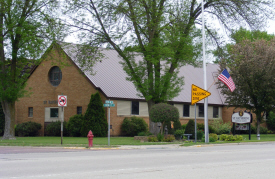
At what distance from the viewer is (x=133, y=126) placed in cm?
3722

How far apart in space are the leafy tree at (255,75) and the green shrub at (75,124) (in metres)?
14.5

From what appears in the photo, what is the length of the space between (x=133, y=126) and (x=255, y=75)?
1248 cm

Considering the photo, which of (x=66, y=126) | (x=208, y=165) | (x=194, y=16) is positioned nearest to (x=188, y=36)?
(x=194, y=16)

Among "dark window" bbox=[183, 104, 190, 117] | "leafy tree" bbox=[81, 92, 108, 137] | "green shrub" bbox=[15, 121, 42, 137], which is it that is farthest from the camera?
"dark window" bbox=[183, 104, 190, 117]

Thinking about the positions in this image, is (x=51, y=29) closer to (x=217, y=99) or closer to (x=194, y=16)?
(x=194, y=16)

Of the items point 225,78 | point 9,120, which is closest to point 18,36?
point 9,120

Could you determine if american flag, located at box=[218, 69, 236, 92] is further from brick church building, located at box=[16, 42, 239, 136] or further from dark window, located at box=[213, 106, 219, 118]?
dark window, located at box=[213, 106, 219, 118]

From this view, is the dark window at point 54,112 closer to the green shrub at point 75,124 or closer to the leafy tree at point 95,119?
the green shrub at point 75,124

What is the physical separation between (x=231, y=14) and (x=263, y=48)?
7343 millimetres

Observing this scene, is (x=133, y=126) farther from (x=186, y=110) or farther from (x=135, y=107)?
(x=186, y=110)

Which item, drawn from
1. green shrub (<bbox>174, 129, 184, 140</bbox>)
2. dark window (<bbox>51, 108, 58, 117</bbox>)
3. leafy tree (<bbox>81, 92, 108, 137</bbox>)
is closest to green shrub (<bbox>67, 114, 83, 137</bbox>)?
leafy tree (<bbox>81, 92, 108, 137</bbox>)

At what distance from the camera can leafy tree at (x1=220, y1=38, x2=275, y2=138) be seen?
33.2 m

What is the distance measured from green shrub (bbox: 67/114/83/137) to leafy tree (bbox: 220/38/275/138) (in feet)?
47.5

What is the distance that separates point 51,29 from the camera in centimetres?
2984
